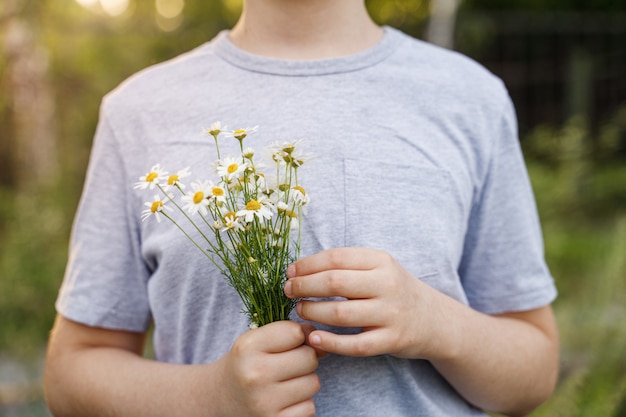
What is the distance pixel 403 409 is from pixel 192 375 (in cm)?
41

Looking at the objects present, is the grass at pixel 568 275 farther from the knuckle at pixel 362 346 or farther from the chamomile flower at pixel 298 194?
the chamomile flower at pixel 298 194

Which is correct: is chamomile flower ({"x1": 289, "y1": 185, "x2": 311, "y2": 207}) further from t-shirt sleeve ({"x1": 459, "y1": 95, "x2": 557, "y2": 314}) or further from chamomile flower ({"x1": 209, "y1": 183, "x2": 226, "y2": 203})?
t-shirt sleeve ({"x1": 459, "y1": 95, "x2": 557, "y2": 314})

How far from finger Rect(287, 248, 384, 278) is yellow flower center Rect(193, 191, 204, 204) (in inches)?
7.4

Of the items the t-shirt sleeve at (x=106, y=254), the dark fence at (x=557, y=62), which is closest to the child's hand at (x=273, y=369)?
the t-shirt sleeve at (x=106, y=254)

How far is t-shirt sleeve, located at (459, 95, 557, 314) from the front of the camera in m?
1.51

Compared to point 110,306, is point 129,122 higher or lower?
higher

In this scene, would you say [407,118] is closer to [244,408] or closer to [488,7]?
[244,408]

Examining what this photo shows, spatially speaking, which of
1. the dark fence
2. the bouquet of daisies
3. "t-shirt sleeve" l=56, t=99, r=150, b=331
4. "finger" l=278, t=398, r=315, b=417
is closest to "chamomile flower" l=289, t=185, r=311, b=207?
the bouquet of daisies

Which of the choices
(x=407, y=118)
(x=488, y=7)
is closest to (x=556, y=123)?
(x=488, y=7)

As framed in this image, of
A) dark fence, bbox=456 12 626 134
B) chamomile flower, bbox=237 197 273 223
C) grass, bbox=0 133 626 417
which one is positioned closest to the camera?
chamomile flower, bbox=237 197 273 223

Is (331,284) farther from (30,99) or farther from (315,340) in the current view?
(30,99)

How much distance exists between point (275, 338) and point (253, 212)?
224mm

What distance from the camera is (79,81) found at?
7.65 metres

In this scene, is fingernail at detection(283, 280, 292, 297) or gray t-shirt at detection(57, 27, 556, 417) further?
gray t-shirt at detection(57, 27, 556, 417)
